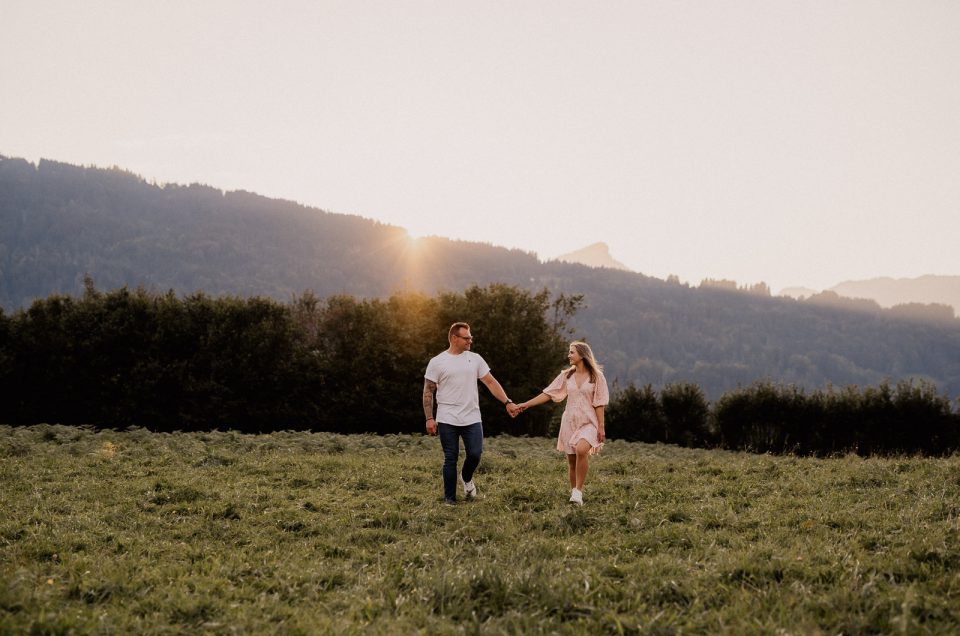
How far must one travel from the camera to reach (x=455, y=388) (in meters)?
9.99

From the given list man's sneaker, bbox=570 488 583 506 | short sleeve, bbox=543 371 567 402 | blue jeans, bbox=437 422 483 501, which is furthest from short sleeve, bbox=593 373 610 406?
blue jeans, bbox=437 422 483 501

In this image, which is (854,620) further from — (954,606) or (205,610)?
(205,610)

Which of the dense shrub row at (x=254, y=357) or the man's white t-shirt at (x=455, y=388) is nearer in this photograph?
the man's white t-shirt at (x=455, y=388)

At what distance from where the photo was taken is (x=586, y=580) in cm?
577

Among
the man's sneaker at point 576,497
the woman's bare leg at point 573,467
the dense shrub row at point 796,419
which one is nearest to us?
the man's sneaker at point 576,497

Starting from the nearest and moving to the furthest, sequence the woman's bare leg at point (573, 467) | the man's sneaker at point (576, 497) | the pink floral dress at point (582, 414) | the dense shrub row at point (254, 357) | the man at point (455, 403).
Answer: the man's sneaker at point (576, 497)
the pink floral dress at point (582, 414)
the man at point (455, 403)
the woman's bare leg at point (573, 467)
the dense shrub row at point (254, 357)

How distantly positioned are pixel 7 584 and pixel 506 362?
2702 cm

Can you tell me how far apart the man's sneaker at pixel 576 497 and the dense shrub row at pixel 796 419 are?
1945cm

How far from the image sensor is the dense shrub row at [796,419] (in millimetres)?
28219

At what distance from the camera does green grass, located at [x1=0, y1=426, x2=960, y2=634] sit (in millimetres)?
5020

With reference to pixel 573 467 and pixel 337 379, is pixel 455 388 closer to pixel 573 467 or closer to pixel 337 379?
pixel 573 467

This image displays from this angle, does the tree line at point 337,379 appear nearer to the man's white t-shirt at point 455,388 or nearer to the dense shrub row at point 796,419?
the dense shrub row at point 796,419

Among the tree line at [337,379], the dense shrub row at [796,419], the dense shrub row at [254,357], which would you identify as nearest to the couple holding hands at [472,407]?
the dense shrub row at [796,419]

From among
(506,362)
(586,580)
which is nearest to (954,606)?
(586,580)
